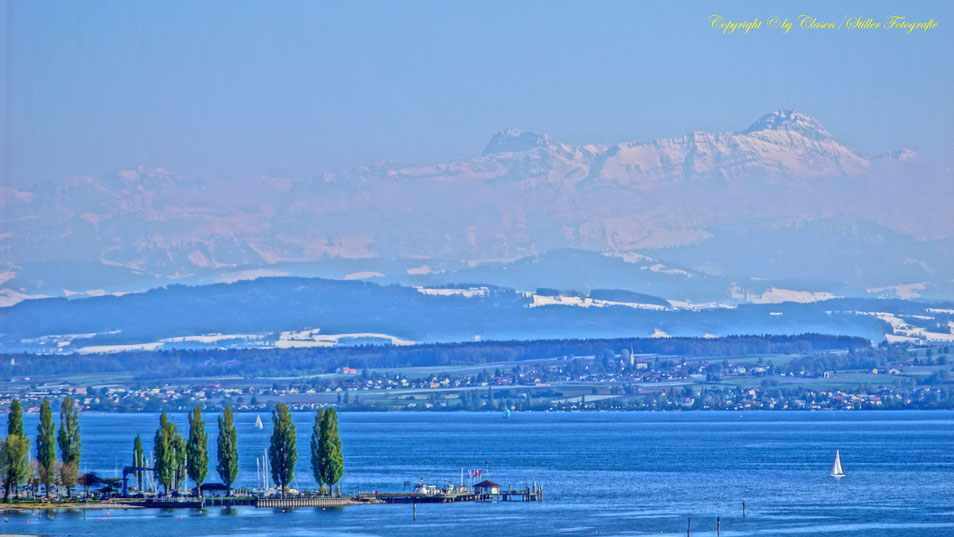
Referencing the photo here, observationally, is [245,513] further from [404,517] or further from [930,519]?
[930,519]

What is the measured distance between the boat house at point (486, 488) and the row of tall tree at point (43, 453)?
36332mm

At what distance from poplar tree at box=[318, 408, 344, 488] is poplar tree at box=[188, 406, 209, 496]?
10.3 metres

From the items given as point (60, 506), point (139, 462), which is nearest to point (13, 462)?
point (60, 506)

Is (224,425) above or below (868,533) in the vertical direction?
above

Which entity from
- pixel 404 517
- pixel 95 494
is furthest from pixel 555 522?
pixel 95 494

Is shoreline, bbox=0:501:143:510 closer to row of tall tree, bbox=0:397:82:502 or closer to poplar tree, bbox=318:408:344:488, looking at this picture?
row of tall tree, bbox=0:397:82:502

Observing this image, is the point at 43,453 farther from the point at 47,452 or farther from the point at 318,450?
the point at 318,450

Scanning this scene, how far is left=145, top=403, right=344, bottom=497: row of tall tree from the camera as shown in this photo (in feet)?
479

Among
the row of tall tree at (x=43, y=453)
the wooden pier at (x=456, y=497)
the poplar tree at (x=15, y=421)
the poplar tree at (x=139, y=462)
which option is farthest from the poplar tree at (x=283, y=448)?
the poplar tree at (x=15, y=421)

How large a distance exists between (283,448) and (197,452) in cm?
762

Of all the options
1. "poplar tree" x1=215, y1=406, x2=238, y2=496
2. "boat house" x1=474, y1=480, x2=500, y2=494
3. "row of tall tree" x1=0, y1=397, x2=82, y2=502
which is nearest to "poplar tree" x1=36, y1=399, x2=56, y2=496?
"row of tall tree" x1=0, y1=397, x2=82, y2=502

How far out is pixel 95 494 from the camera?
146000 millimetres

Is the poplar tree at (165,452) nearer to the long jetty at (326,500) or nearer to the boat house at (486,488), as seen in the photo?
the long jetty at (326,500)

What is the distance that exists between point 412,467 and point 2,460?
6624 cm
